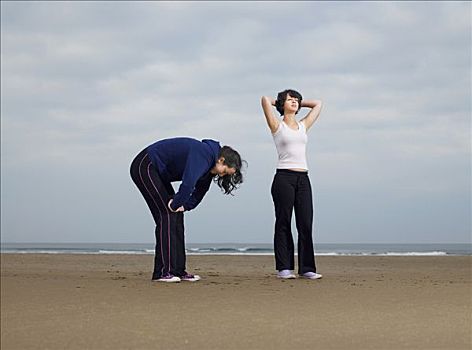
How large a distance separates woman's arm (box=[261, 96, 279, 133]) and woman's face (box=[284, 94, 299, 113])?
0.49 ft

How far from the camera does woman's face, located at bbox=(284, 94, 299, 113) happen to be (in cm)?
668

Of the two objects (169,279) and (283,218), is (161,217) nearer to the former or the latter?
(169,279)

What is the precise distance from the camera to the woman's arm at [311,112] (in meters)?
6.79

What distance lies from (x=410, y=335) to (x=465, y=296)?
4.95 feet

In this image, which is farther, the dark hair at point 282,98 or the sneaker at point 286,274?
the dark hair at point 282,98

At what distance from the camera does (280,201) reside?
6566 mm

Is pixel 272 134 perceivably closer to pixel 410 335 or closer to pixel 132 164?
pixel 132 164

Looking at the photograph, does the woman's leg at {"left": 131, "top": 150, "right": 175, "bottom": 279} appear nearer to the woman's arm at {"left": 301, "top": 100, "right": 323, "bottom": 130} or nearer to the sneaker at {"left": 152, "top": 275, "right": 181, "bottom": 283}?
the sneaker at {"left": 152, "top": 275, "right": 181, "bottom": 283}

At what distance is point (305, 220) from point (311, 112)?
3.61 feet

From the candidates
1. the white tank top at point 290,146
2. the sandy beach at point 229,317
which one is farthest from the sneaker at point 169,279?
Answer: the white tank top at point 290,146

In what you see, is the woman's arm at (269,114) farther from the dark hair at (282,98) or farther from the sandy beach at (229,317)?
the sandy beach at (229,317)

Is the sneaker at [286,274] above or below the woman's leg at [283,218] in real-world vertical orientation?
below

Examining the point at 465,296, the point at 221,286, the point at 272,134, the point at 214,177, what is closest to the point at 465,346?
the point at 465,296

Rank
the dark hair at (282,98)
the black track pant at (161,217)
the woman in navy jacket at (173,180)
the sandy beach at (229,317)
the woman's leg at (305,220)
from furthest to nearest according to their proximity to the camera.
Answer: the dark hair at (282,98), the woman's leg at (305,220), the black track pant at (161,217), the woman in navy jacket at (173,180), the sandy beach at (229,317)
